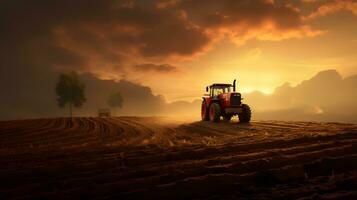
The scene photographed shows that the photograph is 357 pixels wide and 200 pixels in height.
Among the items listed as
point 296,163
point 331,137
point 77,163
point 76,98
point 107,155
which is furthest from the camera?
point 76,98

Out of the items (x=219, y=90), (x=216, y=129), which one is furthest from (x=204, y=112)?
(x=216, y=129)

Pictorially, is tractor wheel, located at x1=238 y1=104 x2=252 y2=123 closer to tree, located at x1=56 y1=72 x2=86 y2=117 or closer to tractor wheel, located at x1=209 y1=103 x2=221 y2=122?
tractor wheel, located at x1=209 y1=103 x2=221 y2=122

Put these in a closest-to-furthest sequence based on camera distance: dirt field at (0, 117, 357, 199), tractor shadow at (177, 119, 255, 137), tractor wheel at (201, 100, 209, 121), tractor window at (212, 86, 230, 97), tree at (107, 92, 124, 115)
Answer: dirt field at (0, 117, 357, 199) < tractor shadow at (177, 119, 255, 137) < tractor window at (212, 86, 230, 97) < tractor wheel at (201, 100, 209, 121) < tree at (107, 92, 124, 115)

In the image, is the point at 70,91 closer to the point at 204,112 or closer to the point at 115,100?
the point at 115,100

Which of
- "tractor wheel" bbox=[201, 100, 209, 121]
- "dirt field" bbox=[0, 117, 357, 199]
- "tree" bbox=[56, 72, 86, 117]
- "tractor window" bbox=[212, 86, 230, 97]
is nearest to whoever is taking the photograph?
"dirt field" bbox=[0, 117, 357, 199]

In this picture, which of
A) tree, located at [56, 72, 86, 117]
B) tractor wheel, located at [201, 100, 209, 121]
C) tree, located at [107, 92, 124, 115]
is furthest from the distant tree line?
tractor wheel, located at [201, 100, 209, 121]

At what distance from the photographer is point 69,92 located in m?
59.3

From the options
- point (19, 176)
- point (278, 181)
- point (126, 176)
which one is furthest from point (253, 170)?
point (19, 176)

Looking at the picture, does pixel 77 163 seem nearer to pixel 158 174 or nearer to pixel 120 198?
pixel 158 174

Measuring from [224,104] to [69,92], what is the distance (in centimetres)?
4538

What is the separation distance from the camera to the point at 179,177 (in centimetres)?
536

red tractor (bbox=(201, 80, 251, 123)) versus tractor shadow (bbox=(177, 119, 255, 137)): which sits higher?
red tractor (bbox=(201, 80, 251, 123))

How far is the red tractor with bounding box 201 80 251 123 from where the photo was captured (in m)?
18.8

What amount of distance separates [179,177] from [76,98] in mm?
56721
